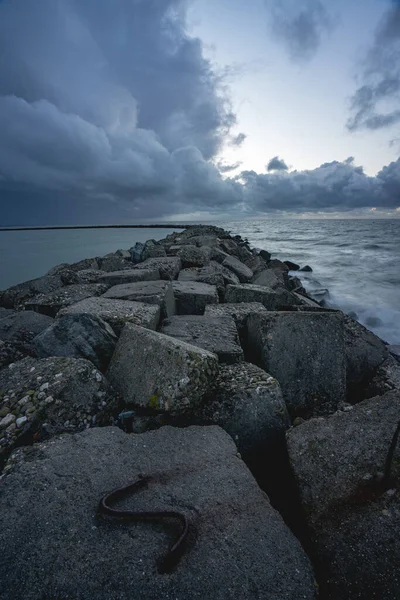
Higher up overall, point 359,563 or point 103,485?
point 103,485

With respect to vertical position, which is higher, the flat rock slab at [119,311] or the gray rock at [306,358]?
the flat rock slab at [119,311]

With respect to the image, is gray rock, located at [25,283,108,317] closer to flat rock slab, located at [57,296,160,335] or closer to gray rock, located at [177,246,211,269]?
flat rock slab, located at [57,296,160,335]

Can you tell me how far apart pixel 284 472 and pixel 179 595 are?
901 millimetres

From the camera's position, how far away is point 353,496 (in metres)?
1.23

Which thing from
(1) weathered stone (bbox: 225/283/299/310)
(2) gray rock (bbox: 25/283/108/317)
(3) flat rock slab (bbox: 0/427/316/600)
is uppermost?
(2) gray rock (bbox: 25/283/108/317)

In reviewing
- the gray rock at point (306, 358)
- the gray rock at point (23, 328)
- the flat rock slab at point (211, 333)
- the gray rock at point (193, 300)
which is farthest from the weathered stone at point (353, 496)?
the gray rock at point (23, 328)

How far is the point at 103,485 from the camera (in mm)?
1202

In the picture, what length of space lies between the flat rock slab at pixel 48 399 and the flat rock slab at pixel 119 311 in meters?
0.56

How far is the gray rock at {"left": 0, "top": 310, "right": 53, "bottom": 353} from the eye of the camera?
8.21ft

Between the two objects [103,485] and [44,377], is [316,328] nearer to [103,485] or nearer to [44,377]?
[103,485]

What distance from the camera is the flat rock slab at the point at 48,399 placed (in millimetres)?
1527

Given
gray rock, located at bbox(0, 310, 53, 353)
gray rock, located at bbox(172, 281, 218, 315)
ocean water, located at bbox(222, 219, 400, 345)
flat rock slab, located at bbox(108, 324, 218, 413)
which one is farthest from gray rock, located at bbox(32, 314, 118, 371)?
ocean water, located at bbox(222, 219, 400, 345)

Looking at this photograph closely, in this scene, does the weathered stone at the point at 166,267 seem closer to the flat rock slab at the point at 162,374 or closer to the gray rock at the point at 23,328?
the gray rock at the point at 23,328

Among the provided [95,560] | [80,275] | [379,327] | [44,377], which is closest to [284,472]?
[95,560]
